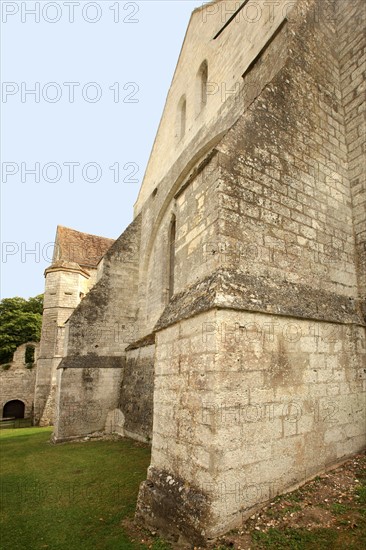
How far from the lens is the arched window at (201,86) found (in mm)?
9897

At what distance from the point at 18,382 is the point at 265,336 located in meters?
21.9

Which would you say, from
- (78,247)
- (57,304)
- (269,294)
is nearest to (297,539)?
(269,294)

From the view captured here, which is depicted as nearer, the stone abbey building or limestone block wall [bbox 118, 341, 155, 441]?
the stone abbey building

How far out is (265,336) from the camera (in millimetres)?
3680

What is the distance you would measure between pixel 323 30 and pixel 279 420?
6.79 meters

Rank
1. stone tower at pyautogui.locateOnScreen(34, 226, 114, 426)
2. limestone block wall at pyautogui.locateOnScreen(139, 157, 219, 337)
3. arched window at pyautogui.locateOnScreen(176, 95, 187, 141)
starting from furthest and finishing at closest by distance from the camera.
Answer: stone tower at pyautogui.locateOnScreen(34, 226, 114, 426) < arched window at pyautogui.locateOnScreen(176, 95, 187, 141) < limestone block wall at pyautogui.locateOnScreen(139, 157, 219, 337)

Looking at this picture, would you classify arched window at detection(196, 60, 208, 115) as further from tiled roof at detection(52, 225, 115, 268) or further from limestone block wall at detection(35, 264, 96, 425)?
tiled roof at detection(52, 225, 115, 268)

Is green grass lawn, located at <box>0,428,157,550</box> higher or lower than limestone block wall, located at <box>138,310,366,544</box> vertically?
lower

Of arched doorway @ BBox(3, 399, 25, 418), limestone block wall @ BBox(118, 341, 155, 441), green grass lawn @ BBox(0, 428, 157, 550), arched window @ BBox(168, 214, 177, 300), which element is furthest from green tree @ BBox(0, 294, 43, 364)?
Result: arched window @ BBox(168, 214, 177, 300)

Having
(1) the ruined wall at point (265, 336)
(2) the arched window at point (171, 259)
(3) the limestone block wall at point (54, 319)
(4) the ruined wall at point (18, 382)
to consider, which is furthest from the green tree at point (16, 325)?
(1) the ruined wall at point (265, 336)

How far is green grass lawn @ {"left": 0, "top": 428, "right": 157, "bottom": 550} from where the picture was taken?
374cm

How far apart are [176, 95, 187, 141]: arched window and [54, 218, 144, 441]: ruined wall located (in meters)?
4.22

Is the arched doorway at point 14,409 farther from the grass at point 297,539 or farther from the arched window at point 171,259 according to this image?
the grass at point 297,539

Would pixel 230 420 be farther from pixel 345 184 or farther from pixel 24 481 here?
pixel 24 481
